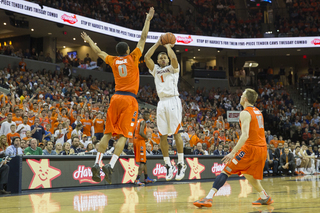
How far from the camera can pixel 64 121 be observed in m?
12.5

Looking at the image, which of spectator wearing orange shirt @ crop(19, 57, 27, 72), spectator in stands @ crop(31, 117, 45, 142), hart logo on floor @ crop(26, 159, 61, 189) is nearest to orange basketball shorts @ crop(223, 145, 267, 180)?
hart logo on floor @ crop(26, 159, 61, 189)

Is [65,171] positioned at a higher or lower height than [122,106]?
lower

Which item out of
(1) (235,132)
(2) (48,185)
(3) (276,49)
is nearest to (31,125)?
(2) (48,185)

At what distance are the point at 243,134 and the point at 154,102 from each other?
1845 centimetres

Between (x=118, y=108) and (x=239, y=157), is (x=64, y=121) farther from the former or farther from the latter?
(x=239, y=157)

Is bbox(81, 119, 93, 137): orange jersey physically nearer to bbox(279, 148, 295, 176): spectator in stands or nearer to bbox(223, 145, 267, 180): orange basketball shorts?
bbox(223, 145, 267, 180): orange basketball shorts

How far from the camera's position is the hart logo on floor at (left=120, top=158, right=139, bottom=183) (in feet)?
35.0

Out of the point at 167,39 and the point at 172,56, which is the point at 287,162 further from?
the point at 167,39

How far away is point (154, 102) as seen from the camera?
→ 23.8 metres

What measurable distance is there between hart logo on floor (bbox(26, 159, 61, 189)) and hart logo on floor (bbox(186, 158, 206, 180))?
5066 mm

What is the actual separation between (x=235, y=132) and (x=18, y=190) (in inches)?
468

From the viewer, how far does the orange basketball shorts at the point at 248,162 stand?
220 inches

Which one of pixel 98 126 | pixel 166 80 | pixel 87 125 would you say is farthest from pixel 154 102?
pixel 166 80

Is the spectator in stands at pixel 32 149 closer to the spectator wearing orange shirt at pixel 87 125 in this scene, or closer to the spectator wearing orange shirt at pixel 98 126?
the spectator wearing orange shirt at pixel 98 126
